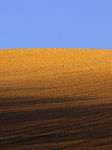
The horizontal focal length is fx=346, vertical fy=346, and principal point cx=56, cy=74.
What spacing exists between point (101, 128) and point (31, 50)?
26254mm

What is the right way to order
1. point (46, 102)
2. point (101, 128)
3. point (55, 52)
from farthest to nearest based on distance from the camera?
1. point (55, 52)
2. point (46, 102)
3. point (101, 128)

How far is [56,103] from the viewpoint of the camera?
41.2 ft

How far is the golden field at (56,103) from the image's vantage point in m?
7.62

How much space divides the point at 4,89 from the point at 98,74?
7.05m

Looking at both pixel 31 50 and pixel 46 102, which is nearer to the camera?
pixel 46 102

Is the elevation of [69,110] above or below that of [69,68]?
below

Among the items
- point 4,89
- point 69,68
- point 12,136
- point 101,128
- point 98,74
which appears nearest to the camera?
point 12,136

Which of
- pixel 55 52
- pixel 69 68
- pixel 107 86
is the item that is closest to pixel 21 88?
pixel 107 86

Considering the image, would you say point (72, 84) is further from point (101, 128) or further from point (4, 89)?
point (101, 128)

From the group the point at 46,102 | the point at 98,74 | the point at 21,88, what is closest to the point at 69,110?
the point at 46,102

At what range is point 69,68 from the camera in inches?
968

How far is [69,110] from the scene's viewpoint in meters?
11.1

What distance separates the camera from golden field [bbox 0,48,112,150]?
762 cm

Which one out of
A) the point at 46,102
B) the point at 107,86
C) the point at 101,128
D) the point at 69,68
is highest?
the point at 69,68
